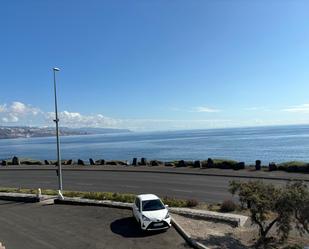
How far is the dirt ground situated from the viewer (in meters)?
15.4

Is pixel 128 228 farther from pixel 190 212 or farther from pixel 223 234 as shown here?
pixel 223 234

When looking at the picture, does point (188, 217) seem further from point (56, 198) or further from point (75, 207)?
point (56, 198)

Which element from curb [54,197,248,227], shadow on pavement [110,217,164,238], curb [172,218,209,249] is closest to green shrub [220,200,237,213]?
curb [54,197,248,227]

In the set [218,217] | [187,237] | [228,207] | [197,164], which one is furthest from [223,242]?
[197,164]

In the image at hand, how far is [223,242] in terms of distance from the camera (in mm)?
15562

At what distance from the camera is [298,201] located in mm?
14250

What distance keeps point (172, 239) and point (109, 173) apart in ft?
91.3

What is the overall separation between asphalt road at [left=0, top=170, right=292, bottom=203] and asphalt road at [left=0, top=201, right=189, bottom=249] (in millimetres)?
7534

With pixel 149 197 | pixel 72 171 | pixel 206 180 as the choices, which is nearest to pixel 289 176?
pixel 206 180

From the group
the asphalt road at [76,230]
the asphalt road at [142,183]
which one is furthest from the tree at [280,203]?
the asphalt road at [142,183]

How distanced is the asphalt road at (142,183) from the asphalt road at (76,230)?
753 centimetres

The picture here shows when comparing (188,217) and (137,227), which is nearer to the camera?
(137,227)

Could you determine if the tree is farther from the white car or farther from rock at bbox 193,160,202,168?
rock at bbox 193,160,202,168

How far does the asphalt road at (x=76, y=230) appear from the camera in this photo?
51.6ft
